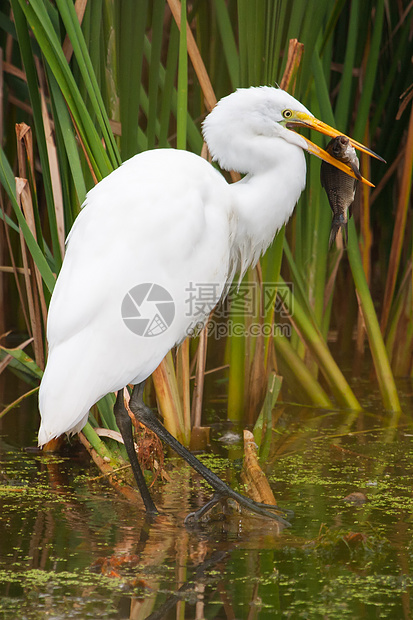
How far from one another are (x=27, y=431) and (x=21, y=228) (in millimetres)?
1091

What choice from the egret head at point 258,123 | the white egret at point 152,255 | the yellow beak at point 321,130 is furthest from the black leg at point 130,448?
the yellow beak at point 321,130

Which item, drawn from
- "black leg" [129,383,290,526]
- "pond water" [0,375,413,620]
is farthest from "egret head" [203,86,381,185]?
"pond water" [0,375,413,620]

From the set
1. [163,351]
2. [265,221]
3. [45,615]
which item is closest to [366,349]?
[265,221]

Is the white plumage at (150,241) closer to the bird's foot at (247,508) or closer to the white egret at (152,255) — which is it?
the white egret at (152,255)

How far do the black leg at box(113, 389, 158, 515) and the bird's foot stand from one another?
0.14 metres

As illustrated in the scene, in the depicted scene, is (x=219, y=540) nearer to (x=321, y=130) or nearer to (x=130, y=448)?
(x=130, y=448)

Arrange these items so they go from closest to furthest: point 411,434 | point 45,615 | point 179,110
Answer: point 45,615 → point 179,110 → point 411,434

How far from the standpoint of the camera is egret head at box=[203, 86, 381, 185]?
291 centimetres

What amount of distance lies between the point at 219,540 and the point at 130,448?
0.49m

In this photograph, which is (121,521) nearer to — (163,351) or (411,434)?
(163,351)

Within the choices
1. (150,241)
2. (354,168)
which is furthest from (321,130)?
(150,241)

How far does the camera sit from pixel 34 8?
280cm

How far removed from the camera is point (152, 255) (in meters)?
2.70

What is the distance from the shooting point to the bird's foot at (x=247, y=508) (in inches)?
106
